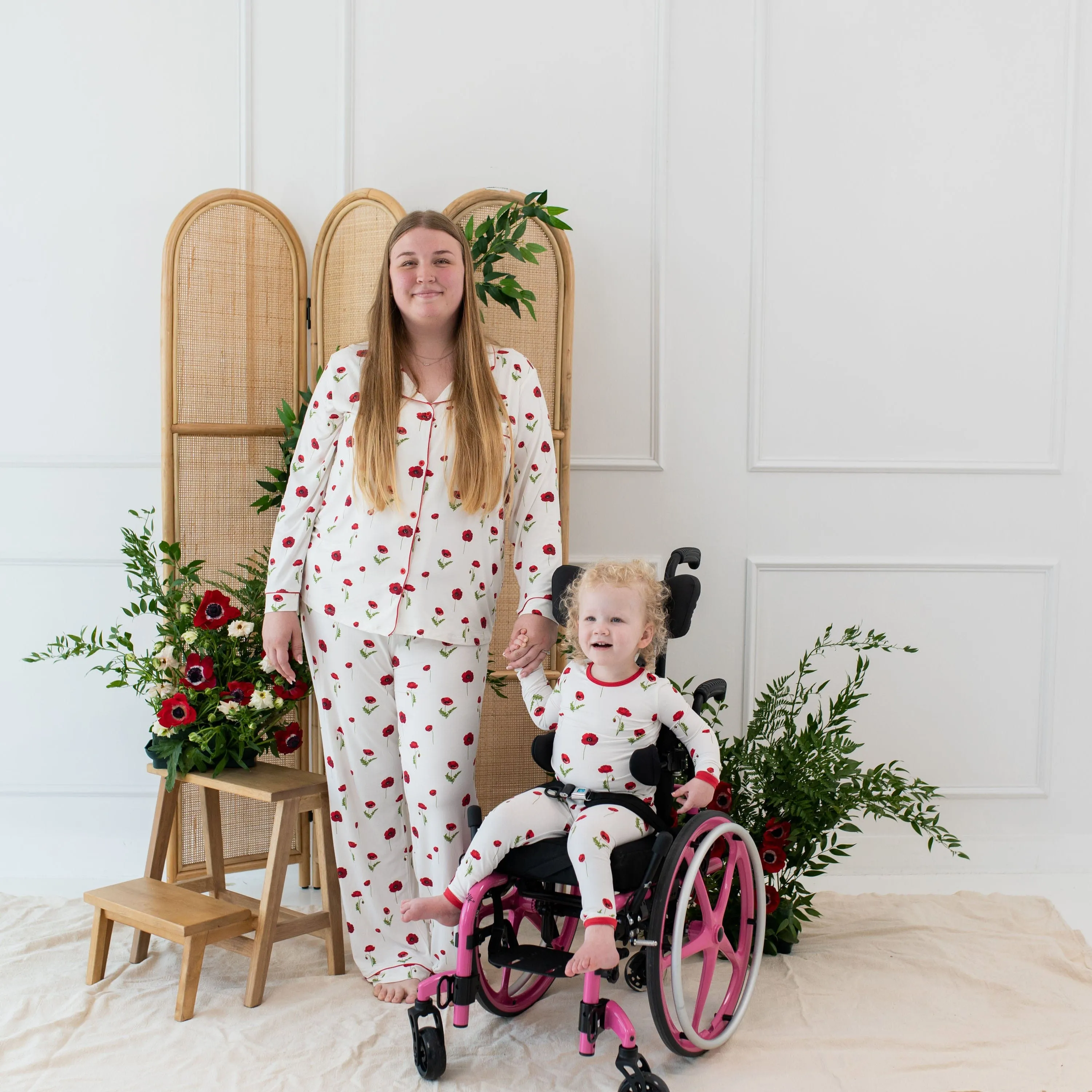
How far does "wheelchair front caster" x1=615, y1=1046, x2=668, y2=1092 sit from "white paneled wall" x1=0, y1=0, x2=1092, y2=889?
50.9 inches

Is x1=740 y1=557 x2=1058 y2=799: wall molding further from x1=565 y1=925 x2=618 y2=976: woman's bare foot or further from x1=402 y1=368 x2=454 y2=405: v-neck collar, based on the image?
x1=565 y1=925 x2=618 y2=976: woman's bare foot

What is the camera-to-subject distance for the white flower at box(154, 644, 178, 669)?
2.21 meters

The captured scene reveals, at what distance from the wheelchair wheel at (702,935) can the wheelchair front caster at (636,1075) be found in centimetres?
6

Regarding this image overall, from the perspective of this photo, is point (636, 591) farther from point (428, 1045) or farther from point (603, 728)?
point (428, 1045)

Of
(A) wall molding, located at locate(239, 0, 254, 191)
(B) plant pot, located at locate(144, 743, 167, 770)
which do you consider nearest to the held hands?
(B) plant pot, located at locate(144, 743, 167, 770)

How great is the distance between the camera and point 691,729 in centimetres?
186

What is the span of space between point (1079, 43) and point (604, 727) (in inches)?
95.3

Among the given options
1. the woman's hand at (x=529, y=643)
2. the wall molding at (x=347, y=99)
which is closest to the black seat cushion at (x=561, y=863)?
the woman's hand at (x=529, y=643)

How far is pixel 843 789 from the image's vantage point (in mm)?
2270

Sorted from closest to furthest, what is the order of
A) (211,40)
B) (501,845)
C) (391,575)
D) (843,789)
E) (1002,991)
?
(501,845), (391,575), (1002,991), (843,789), (211,40)

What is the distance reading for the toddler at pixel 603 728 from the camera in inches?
69.7

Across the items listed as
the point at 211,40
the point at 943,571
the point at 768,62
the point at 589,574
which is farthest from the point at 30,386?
the point at 943,571

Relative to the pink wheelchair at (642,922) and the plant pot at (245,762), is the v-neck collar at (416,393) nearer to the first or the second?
the pink wheelchair at (642,922)

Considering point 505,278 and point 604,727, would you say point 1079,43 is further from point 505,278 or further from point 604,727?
point 604,727
